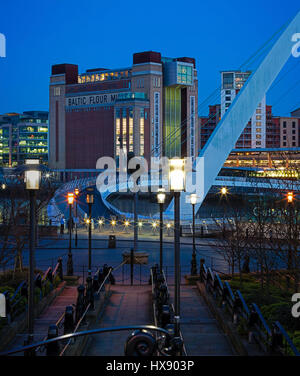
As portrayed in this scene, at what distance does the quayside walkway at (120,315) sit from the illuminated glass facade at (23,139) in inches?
5250

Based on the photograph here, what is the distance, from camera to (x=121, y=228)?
37.3 meters

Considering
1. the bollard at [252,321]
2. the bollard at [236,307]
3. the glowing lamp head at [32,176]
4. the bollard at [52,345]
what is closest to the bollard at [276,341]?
the bollard at [252,321]

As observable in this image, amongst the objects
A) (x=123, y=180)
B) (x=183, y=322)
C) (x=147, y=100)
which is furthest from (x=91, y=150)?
(x=183, y=322)

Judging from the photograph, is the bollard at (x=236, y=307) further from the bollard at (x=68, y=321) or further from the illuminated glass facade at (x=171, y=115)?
the illuminated glass facade at (x=171, y=115)

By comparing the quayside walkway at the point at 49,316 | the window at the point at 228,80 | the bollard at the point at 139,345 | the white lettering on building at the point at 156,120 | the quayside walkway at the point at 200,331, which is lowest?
the quayside walkway at the point at 200,331

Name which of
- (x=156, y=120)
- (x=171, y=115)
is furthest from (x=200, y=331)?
(x=171, y=115)

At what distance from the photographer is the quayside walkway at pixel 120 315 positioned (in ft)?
30.6

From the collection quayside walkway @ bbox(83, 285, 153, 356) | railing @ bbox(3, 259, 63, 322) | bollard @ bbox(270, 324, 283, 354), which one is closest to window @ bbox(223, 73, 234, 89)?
quayside walkway @ bbox(83, 285, 153, 356)

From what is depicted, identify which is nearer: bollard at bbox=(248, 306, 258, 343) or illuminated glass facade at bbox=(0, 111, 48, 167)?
bollard at bbox=(248, 306, 258, 343)

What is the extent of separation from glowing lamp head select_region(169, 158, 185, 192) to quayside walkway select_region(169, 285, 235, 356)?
298cm

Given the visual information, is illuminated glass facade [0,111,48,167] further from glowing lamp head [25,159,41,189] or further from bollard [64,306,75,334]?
glowing lamp head [25,159,41,189]

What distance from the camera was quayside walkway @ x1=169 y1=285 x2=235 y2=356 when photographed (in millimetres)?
9188
